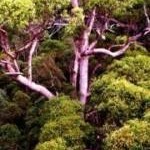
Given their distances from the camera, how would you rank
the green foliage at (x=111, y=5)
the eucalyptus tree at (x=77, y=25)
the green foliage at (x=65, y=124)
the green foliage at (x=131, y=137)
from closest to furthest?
the green foliage at (x=131, y=137) < the green foliage at (x=65, y=124) < the eucalyptus tree at (x=77, y=25) < the green foliage at (x=111, y=5)

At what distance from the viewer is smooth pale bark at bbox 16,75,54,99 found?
882cm

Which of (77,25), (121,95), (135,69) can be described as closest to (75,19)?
(77,25)

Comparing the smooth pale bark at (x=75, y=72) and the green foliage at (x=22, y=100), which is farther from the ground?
the smooth pale bark at (x=75, y=72)

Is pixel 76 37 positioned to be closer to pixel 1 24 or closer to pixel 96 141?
pixel 1 24

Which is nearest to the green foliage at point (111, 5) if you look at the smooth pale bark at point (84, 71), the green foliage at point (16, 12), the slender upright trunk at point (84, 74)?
the smooth pale bark at point (84, 71)

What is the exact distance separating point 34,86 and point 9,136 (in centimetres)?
131

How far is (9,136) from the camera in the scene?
957 cm

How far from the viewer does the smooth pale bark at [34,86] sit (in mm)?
8822

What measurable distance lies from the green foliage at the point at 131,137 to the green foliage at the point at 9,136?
3377 millimetres

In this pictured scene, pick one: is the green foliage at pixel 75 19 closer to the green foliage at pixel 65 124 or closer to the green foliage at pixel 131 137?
the green foliage at pixel 65 124

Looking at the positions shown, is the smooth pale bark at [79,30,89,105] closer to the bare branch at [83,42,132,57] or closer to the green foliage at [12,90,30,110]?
the bare branch at [83,42,132,57]

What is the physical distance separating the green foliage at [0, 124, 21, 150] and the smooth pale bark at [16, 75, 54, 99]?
1.14 metres

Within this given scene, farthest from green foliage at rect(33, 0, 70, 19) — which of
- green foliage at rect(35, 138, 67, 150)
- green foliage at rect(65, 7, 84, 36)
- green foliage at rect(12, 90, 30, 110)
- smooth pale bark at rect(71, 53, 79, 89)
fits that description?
green foliage at rect(12, 90, 30, 110)

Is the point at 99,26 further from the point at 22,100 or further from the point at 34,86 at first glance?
the point at 22,100
